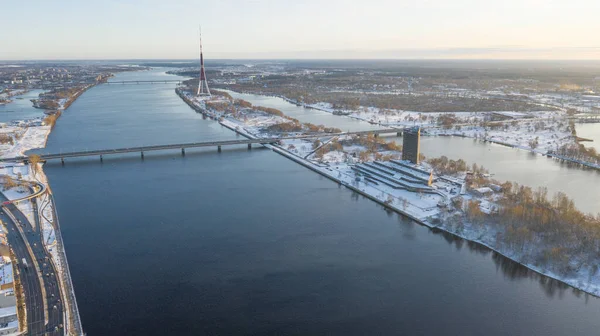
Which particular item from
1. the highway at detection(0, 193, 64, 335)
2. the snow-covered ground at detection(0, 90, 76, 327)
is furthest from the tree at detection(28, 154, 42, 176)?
the highway at detection(0, 193, 64, 335)

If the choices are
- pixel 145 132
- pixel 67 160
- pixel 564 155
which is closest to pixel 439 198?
pixel 564 155

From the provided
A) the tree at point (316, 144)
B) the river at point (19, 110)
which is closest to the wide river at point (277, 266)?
the tree at point (316, 144)

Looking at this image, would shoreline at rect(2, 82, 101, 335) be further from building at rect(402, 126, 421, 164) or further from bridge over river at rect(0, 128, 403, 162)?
building at rect(402, 126, 421, 164)

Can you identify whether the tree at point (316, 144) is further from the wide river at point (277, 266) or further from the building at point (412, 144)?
the building at point (412, 144)

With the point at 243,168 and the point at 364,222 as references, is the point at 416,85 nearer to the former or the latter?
the point at 243,168

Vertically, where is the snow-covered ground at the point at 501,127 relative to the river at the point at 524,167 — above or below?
above

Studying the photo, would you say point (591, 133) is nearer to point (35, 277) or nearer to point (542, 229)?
point (542, 229)

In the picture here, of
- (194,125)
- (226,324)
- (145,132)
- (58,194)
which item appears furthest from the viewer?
(194,125)
